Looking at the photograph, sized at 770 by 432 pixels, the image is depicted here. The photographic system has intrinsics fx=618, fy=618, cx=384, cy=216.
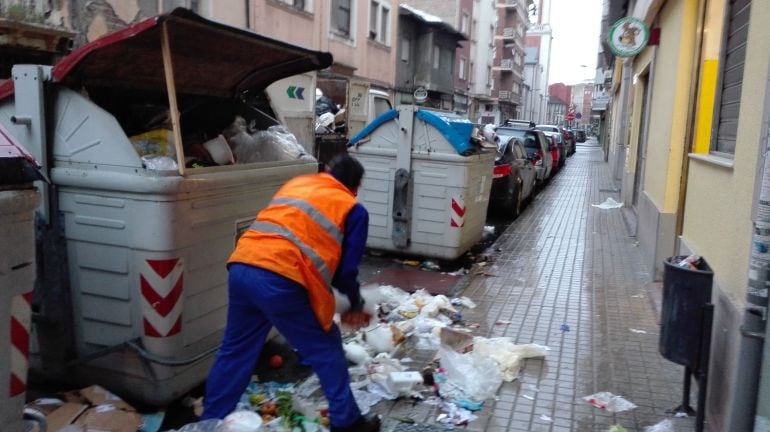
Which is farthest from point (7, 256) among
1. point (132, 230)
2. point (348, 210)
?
point (348, 210)

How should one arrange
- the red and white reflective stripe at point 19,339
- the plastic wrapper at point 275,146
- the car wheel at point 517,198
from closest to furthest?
1. the red and white reflective stripe at point 19,339
2. the plastic wrapper at point 275,146
3. the car wheel at point 517,198

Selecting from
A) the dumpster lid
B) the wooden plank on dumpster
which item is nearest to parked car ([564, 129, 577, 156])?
the dumpster lid

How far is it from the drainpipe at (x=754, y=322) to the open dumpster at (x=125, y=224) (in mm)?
2951

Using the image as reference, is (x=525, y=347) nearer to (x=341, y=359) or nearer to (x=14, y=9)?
(x=341, y=359)

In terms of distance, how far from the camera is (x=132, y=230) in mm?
3512

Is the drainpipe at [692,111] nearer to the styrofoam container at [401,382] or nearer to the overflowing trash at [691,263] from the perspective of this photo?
the overflowing trash at [691,263]

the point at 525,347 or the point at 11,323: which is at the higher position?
the point at 11,323

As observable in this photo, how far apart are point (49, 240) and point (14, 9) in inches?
253

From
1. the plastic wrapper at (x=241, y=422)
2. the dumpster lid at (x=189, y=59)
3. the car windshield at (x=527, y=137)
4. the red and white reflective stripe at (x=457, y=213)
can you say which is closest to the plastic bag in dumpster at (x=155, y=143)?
the dumpster lid at (x=189, y=59)

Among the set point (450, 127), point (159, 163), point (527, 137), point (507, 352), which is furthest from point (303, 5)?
point (159, 163)

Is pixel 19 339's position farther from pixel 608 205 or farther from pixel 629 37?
pixel 608 205

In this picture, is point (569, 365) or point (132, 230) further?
point (569, 365)

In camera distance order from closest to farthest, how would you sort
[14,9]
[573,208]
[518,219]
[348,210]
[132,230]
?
[348,210], [132,230], [14,9], [518,219], [573,208]

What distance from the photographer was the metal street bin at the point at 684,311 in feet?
11.9
